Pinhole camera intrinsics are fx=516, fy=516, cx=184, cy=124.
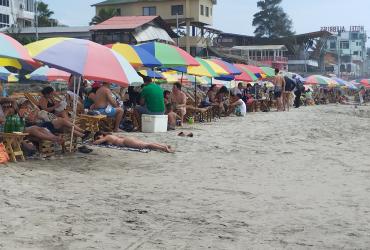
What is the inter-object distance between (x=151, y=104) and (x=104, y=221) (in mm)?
6642

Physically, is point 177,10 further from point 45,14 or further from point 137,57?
point 137,57

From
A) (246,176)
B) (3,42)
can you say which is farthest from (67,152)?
(246,176)

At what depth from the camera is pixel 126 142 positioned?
339 inches

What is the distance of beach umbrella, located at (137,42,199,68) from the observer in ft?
38.3

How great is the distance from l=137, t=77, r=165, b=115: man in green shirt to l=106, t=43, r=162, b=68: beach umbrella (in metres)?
0.48

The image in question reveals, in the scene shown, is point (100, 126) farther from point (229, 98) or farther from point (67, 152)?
point (229, 98)

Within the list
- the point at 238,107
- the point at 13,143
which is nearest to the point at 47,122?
the point at 13,143

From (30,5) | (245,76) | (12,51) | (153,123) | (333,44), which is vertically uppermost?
(30,5)

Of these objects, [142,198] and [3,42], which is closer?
[142,198]

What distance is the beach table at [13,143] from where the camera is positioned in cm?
674

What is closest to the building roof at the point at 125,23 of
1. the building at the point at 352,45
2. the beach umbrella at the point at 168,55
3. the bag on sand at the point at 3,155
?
the beach umbrella at the point at 168,55

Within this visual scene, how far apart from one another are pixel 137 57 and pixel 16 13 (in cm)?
5173

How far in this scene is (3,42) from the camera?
682 centimetres

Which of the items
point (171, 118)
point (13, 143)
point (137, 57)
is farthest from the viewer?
point (171, 118)
